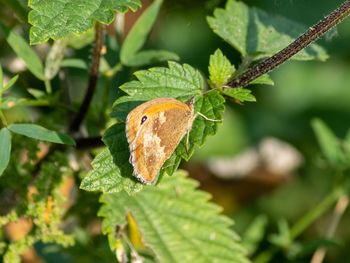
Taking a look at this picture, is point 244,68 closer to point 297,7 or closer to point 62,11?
point 62,11

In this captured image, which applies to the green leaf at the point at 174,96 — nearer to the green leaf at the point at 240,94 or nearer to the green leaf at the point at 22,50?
the green leaf at the point at 240,94

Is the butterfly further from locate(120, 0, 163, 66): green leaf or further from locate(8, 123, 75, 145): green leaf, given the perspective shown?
locate(120, 0, 163, 66): green leaf

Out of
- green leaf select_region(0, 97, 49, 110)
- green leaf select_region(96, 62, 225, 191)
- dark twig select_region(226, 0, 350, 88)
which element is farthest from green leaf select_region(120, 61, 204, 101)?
green leaf select_region(0, 97, 49, 110)

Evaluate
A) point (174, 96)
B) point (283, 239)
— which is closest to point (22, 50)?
point (174, 96)

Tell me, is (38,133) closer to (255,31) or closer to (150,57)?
(150,57)

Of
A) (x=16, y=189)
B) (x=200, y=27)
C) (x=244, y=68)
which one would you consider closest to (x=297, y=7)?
(x=200, y=27)

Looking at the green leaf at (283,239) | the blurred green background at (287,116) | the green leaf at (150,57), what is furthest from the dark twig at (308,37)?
the blurred green background at (287,116)

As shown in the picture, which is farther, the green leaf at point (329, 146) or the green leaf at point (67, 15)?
the green leaf at point (329, 146)
